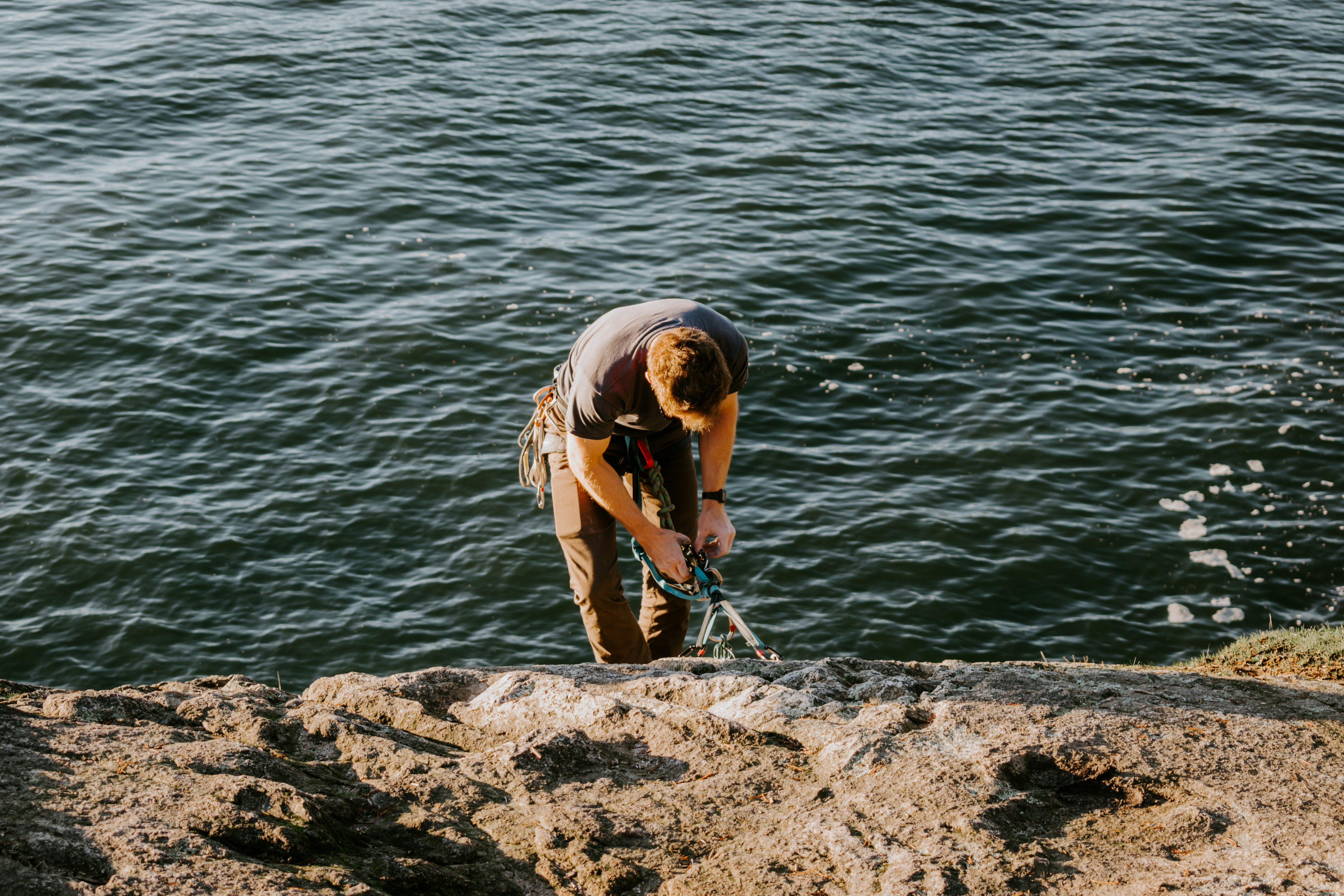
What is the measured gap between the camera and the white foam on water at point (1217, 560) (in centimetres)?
938

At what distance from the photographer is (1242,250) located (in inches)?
583

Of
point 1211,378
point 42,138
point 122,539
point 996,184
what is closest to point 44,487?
point 122,539

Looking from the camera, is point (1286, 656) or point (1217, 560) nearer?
point (1286, 656)

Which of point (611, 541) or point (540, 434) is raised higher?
point (540, 434)

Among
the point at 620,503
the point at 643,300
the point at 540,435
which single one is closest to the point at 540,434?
the point at 540,435

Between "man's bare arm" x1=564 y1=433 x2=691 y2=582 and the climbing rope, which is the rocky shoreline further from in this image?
the climbing rope

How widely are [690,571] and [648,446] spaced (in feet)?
2.51

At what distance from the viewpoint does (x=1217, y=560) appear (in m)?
9.49

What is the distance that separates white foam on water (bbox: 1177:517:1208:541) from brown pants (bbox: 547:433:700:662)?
5473 millimetres

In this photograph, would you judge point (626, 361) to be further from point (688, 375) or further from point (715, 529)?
point (715, 529)

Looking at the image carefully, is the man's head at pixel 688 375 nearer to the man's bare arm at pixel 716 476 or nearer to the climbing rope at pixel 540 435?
the man's bare arm at pixel 716 476

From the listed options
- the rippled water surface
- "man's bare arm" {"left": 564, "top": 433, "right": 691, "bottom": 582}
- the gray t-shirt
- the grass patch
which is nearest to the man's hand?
"man's bare arm" {"left": 564, "top": 433, "right": 691, "bottom": 582}

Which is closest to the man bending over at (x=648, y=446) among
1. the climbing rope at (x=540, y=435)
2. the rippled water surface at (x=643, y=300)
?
the climbing rope at (x=540, y=435)

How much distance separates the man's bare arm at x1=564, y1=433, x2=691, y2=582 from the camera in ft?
18.4
